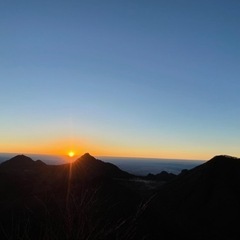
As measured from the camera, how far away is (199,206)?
44.5 m

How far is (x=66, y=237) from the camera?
7086 millimetres

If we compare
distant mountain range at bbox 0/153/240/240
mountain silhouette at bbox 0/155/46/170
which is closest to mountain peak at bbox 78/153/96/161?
mountain silhouette at bbox 0/155/46/170

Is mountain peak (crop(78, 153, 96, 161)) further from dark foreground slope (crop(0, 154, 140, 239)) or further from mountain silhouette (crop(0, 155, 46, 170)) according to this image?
mountain silhouette (crop(0, 155, 46, 170))

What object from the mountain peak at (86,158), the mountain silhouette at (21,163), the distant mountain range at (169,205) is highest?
the mountain peak at (86,158)

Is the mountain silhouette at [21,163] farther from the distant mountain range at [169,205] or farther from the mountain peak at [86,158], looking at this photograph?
the distant mountain range at [169,205]

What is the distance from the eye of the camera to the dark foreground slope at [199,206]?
38.2 metres

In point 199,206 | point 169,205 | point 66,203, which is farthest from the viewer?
point 169,205

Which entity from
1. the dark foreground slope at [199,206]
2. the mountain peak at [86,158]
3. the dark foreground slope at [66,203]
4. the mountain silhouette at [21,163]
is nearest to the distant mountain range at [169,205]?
the dark foreground slope at [199,206]

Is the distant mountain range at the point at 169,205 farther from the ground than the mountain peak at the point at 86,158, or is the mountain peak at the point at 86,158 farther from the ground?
the mountain peak at the point at 86,158

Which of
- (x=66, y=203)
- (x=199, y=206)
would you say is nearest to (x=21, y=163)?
(x=199, y=206)

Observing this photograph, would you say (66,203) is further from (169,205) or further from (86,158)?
(86,158)

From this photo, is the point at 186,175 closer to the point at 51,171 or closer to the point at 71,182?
the point at 71,182

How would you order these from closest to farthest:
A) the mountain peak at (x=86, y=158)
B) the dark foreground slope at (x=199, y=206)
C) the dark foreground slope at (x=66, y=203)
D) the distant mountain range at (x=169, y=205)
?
the dark foreground slope at (x=66, y=203), the distant mountain range at (x=169, y=205), the dark foreground slope at (x=199, y=206), the mountain peak at (x=86, y=158)

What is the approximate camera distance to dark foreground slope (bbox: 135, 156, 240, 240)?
3819cm
